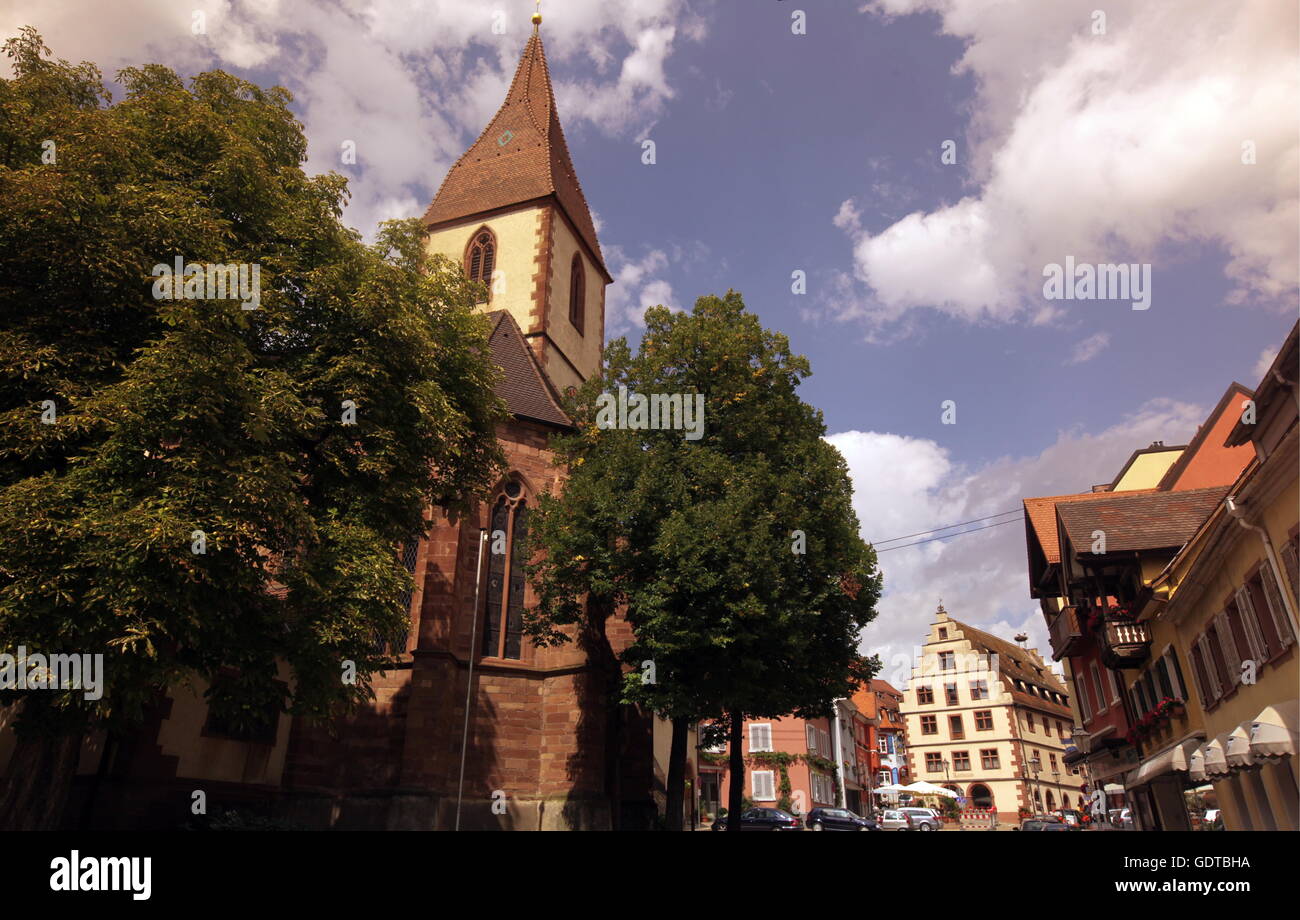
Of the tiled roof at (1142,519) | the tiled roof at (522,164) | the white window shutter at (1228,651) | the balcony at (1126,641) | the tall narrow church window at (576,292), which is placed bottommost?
the white window shutter at (1228,651)

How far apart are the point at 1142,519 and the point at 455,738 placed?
59.4ft

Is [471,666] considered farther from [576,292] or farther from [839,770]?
[839,770]

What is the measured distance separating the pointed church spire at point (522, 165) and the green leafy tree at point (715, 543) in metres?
16.0

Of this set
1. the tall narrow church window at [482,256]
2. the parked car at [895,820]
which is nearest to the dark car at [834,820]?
the parked car at [895,820]

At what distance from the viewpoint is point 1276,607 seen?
12.8m

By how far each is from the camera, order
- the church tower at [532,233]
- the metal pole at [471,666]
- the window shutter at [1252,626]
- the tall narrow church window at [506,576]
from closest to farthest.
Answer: the window shutter at [1252,626] < the metal pole at [471,666] < the tall narrow church window at [506,576] < the church tower at [532,233]

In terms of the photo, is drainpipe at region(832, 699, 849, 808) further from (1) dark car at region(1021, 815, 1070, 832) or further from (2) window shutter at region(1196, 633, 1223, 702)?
(2) window shutter at region(1196, 633, 1223, 702)

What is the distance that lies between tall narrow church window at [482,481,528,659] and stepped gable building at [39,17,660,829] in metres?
0.03

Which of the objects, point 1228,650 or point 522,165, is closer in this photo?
point 1228,650

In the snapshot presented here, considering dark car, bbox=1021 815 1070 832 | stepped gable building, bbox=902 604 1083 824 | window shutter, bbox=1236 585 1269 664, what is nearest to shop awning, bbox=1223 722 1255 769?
window shutter, bbox=1236 585 1269 664

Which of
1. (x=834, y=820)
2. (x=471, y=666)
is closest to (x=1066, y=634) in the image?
(x=834, y=820)

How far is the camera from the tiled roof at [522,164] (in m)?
34.9

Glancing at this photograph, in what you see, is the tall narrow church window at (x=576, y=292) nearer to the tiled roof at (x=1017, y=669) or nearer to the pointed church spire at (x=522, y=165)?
the pointed church spire at (x=522, y=165)
